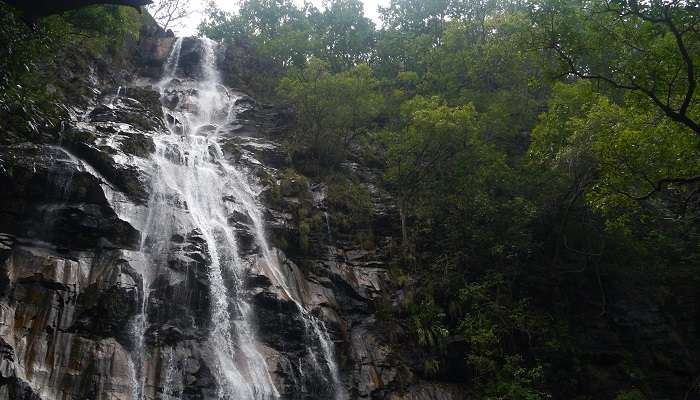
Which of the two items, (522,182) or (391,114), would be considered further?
(391,114)

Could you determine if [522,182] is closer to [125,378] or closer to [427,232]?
[427,232]

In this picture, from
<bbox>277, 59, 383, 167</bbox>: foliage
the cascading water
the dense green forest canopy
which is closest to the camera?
the dense green forest canopy

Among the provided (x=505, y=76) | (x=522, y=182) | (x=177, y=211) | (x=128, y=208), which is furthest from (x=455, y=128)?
(x=128, y=208)

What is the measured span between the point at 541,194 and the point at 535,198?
0.27 m

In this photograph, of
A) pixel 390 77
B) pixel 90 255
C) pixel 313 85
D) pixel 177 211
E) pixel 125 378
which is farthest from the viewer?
pixel 390 77

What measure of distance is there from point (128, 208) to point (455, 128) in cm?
1199

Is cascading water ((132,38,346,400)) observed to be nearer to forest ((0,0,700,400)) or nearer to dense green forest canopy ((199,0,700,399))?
forest ((0,0,700,400))

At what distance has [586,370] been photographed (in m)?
16.4

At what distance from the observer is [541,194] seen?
18422 millimetres

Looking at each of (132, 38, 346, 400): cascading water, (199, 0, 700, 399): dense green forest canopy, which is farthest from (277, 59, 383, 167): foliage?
(132, 38, 346, 400): cascading water

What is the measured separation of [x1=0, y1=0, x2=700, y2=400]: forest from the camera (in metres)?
11.2

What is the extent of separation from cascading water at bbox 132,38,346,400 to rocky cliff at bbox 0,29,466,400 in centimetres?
4

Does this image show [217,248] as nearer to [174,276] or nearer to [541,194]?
[174,276]

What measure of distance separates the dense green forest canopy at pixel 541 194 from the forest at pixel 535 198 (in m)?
0.06
